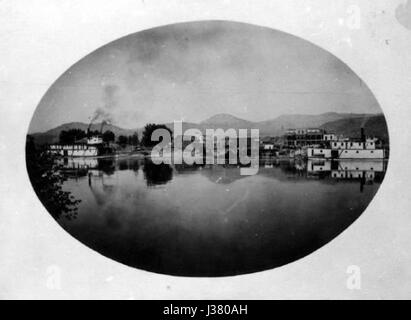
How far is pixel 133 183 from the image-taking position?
1.60 metres

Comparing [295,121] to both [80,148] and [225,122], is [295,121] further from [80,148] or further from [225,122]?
[80,148]

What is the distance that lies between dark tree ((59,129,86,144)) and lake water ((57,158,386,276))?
0.10 meters

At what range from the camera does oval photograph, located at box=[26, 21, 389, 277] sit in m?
1.58

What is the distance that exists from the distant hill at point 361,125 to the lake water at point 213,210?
0.13 m

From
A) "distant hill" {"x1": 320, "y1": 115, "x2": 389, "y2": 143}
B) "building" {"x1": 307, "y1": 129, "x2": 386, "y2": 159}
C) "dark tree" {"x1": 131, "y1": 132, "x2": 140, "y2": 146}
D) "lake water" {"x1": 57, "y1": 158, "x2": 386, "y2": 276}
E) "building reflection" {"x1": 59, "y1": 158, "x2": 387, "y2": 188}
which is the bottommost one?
"lake water" {"x1": 57, "y1": 158, "x2": 386, "y2": 276}

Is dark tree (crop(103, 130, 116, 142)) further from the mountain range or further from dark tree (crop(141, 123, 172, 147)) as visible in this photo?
dark tree (crop(141, 123, 172, 147))

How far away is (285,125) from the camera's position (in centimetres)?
159

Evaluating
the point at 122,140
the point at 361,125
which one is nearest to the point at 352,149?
the point at 361,125

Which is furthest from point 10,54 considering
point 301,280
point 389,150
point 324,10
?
point 389,150

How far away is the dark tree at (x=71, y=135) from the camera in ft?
5.21

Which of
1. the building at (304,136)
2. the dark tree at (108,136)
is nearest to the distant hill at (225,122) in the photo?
the building at (304,136)

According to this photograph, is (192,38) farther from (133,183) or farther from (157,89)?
(133,183)

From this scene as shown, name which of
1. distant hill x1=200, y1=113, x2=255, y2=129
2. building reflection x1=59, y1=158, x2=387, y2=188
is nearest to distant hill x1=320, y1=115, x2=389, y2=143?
building reflection x1=59, y1=158, x2=387, y2=188

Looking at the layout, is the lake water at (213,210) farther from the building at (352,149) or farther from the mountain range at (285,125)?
the mountain range at (285,125)
